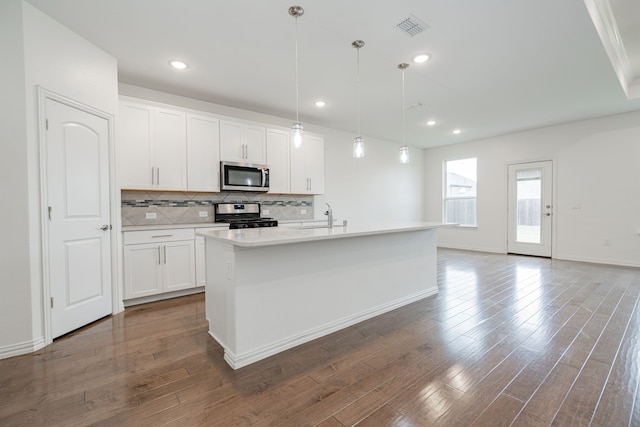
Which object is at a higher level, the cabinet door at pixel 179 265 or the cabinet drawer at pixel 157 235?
the cabinet drawer at pixel 157 235

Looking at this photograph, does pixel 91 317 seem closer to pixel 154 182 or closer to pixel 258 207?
pixel 154 182

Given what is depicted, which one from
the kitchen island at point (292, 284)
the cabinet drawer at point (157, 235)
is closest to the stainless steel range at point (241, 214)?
the cabinet drawer at point (157, 235)

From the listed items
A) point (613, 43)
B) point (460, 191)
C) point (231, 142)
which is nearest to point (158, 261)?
point (231, 142)

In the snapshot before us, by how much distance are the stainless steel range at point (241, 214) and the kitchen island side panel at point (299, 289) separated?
1.73m

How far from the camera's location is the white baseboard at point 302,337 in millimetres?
2029

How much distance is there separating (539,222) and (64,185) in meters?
7.68

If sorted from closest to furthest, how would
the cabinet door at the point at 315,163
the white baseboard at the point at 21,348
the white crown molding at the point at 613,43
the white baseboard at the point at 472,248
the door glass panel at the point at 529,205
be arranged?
the white baseboard at the point at 21,348 < the white crown molding at the point at 613,43 < the cabinet door at the point at 315,163 < the door glass panel at the point at 529,205 < the white baseboard at the point at 472,248

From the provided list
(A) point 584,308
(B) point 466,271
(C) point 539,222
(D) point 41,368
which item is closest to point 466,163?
(C) point 539,222

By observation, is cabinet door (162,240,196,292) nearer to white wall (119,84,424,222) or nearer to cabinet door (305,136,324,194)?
white wall (119,84,424,222)

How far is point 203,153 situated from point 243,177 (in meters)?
0.62

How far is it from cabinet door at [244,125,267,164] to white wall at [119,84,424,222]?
38cm

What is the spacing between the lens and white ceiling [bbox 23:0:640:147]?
2.32 metres

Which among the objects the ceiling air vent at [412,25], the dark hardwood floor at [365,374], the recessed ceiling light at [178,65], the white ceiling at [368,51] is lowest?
the dark hardwood floor at [365,374]

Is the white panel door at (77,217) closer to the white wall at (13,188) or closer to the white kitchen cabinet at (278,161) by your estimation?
the white wall at (13,188)
